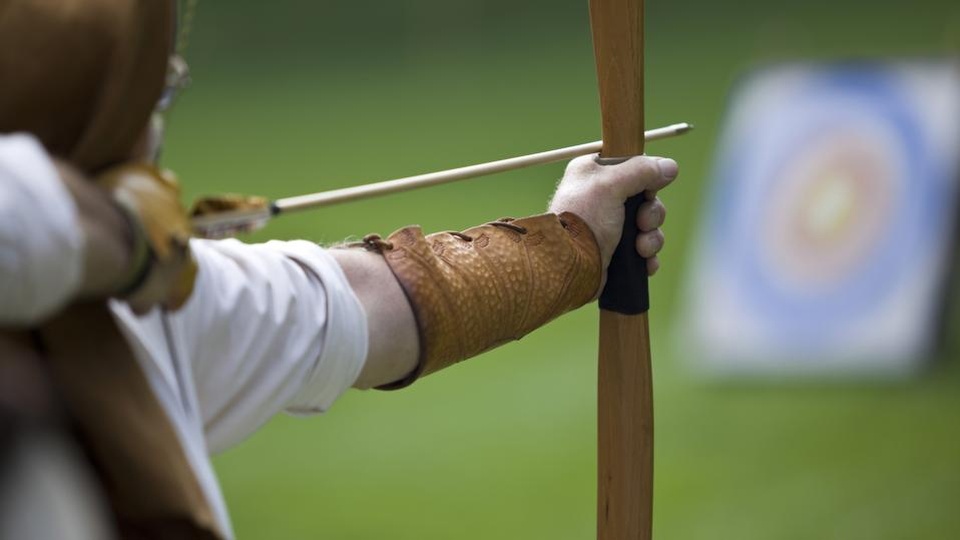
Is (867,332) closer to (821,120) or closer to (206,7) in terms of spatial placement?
(821,120)

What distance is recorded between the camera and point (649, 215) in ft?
4.92

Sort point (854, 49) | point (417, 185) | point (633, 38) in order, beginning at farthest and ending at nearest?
point (854, 49) → point (633, 38) → point (417, 185)

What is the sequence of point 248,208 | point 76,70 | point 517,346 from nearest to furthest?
point 76,70, point 248,208, point 517,346

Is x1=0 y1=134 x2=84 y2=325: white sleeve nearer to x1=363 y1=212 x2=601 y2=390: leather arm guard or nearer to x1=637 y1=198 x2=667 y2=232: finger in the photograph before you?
x1=363 y1=212 x2=601 y2=390: leather arm guard

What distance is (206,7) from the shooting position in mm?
6277

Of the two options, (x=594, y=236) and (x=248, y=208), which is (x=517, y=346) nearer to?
(x=594, y=236)

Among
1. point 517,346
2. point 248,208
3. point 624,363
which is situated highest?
point 248,208

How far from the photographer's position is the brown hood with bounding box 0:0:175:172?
93 centimetres

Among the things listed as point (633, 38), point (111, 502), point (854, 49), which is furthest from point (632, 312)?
point (854, 49)

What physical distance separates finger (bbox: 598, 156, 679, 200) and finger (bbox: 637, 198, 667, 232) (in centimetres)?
2

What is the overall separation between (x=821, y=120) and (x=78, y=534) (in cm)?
351

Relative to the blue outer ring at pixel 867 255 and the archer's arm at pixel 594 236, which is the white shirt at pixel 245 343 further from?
the blue outer ring at pixel 867 255

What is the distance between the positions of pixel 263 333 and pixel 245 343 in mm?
20

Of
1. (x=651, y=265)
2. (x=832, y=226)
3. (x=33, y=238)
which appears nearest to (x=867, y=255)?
(x=832, y=226)
